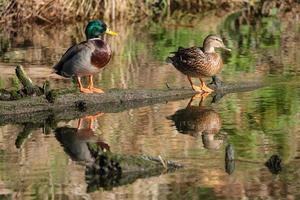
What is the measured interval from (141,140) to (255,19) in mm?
14007

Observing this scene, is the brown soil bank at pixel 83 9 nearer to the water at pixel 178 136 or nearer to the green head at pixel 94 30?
the water at pixel 178 136

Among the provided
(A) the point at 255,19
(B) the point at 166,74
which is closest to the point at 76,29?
(A) the point at 255,19

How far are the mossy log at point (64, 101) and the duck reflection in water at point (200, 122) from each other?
48cm

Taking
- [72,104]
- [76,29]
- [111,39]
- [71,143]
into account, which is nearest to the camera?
[71,143]

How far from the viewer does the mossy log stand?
386 inches

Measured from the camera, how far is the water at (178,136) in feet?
22.7

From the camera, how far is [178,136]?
8766 millimetres

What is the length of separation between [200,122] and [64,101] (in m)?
1.42

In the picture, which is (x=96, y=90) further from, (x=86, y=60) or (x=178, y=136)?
(x=178, y=136)

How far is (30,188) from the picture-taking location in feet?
23.0

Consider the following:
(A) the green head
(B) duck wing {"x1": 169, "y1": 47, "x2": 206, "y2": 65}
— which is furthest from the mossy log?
(A) the green head

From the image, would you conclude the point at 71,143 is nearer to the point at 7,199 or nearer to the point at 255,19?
the point at 7,199

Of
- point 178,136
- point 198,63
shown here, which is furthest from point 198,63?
point 178,136

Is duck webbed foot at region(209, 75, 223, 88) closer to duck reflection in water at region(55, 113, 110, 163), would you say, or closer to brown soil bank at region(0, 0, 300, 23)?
duck reflection in water at region(55, 113, 110, 163)
